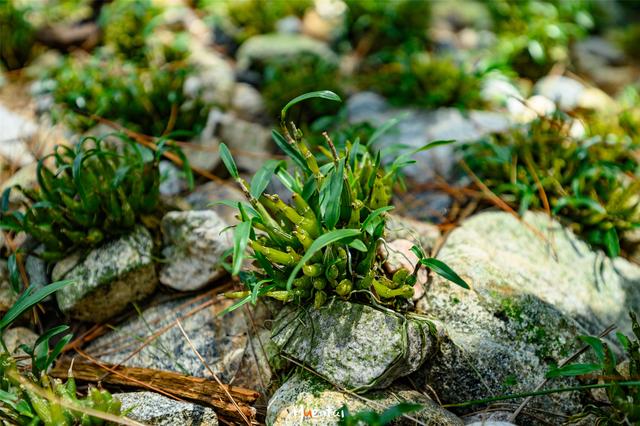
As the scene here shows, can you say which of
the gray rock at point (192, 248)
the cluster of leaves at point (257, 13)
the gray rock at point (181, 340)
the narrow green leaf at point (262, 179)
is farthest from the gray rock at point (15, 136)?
the cluster of leaves at point (257, 13)

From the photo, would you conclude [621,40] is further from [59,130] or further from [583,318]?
[59,130]

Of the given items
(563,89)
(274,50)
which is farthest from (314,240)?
(563,89)

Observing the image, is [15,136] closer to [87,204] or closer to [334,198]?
[87,204]

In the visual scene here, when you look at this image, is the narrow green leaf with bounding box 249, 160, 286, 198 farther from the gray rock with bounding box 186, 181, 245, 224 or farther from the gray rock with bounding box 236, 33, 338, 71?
the gray rock with bounding box 236, 33, 338, 71

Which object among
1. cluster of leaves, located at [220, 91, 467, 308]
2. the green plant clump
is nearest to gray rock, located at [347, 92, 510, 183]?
cluster of leaves, located at [220, 91, 467, 308]

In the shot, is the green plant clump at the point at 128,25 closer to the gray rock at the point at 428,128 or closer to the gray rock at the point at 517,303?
the gray rock at the point at 428,128
